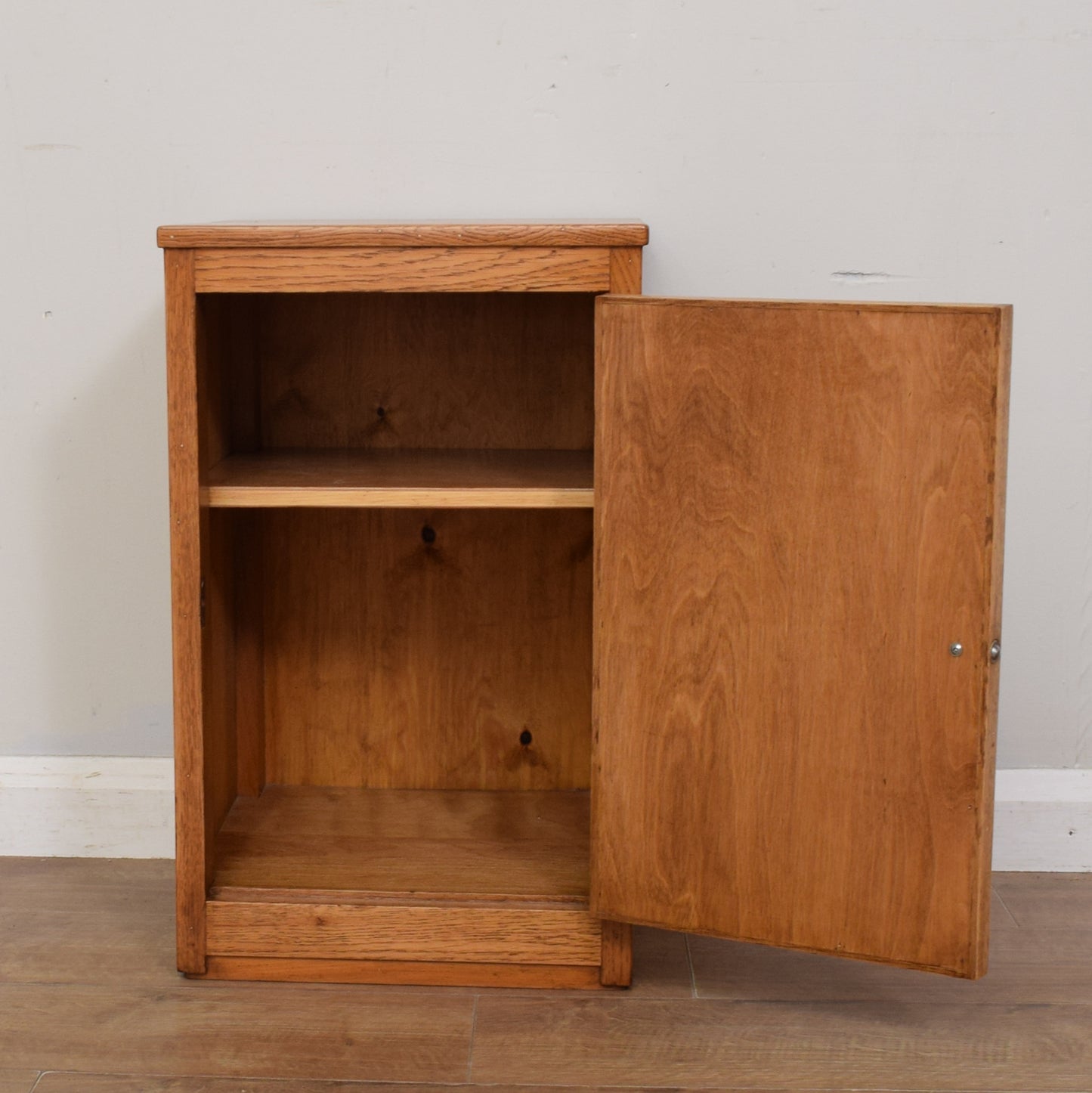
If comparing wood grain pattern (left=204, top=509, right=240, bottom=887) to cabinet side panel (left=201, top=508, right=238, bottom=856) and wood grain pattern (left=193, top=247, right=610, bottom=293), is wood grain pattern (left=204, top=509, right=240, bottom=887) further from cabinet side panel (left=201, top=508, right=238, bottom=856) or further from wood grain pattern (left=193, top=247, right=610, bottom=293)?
wood grain pattern (left=193, top=247, right=610, bottom=293)

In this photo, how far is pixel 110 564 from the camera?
206cm

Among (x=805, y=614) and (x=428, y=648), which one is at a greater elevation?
(x=805, y=614)

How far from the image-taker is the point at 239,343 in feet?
6.28

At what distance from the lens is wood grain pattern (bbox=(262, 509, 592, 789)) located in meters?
2.02

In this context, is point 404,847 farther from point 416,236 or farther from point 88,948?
point 416,236

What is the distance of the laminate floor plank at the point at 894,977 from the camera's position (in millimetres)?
1690

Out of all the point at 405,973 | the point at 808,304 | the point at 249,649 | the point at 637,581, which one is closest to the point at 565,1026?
the point at 405,973

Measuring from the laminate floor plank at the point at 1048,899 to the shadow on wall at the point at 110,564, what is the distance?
129 cm

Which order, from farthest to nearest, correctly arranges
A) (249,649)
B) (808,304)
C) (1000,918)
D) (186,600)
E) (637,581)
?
(249,649), (1000,918), (186,600), (637,581), (808,304)

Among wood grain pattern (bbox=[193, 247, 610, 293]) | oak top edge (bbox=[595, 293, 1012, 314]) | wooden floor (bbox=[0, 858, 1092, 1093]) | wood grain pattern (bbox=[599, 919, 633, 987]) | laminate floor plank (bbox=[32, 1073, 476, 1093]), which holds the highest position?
wood grain pattern (bbox=[193, 247, 610, 293])

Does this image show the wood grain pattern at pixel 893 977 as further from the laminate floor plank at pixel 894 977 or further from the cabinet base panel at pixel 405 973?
the cabinet base panel at pixel 405 973

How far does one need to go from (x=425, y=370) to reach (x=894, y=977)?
1.06m

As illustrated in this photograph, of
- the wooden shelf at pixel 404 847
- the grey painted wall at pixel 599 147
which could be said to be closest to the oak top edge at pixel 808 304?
the grey painted wall at pixel 599 147

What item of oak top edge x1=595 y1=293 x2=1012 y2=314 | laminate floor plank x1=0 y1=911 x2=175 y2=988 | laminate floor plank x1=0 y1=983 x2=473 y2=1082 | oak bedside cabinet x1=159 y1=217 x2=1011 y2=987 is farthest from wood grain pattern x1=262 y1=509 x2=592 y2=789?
oak top edge x1=595 y1=293 x2=1012 y2=314
